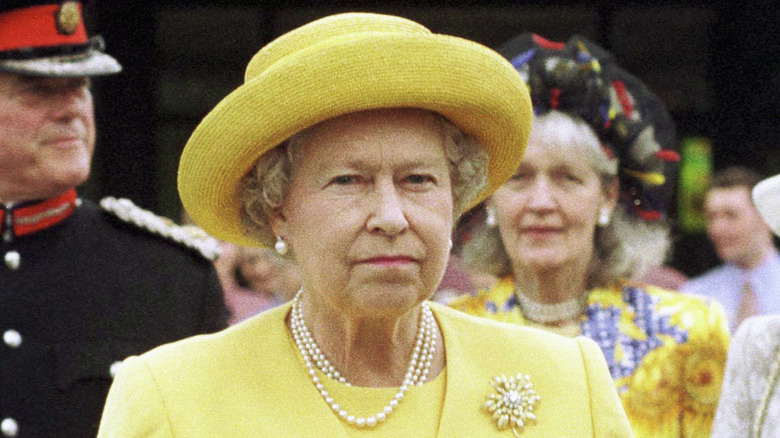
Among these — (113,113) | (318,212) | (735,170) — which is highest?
(318,212)

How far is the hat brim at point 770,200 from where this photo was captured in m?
3.85

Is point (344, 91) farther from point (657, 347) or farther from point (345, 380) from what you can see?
point (657, 347)

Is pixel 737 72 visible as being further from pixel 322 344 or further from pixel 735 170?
pixel 322 344

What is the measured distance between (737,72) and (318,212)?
24.0ft

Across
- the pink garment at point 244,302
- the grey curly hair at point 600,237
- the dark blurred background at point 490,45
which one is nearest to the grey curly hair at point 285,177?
the grey curly hair at point 600,237

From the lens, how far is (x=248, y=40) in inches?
371

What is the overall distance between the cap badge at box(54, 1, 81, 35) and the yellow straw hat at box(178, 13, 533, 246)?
4.30 feet

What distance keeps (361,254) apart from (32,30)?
1756 millimetres

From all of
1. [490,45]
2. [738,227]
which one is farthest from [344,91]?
[490,45]

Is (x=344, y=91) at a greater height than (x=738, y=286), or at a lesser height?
greater

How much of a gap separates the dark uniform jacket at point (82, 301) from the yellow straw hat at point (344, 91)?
1.10 m

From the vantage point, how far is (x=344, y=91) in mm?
2699

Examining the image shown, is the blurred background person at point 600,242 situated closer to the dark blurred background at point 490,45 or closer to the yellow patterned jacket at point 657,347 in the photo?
the yellow patterned jacket at point 657,347

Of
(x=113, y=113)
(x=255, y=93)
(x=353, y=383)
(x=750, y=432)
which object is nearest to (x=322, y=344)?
(x=353, y=383)
